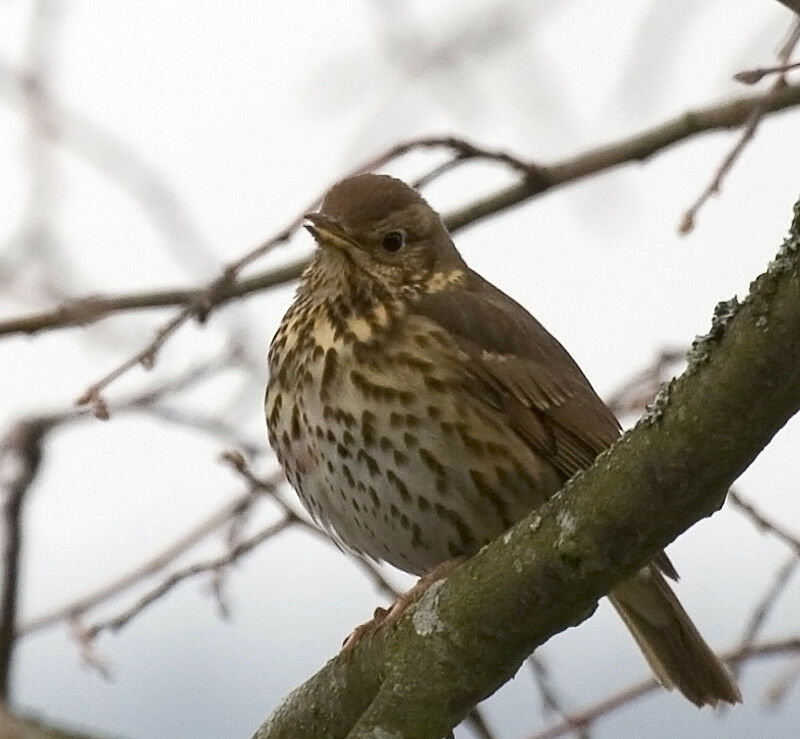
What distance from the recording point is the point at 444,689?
96.5 inches

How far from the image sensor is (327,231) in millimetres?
3838

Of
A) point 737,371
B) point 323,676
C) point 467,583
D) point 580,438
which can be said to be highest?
point 580,438

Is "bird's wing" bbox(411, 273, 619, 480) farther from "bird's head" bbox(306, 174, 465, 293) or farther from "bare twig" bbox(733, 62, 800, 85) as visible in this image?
"bare twig" bbox(733, 62, 800, 85)

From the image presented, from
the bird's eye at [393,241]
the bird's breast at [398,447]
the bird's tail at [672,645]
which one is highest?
the bird's eye at [393,241]

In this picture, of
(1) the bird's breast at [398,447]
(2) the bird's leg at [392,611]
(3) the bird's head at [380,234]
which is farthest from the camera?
(3) the bird's head at [380,234]

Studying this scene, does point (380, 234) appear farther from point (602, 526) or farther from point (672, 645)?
point (602, 526)

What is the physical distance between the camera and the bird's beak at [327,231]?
12.5ft

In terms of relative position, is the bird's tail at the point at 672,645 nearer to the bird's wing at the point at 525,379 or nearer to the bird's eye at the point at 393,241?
the bird's wing at the point at 525,379

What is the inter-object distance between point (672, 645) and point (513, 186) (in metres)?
1.19

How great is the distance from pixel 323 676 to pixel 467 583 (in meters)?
0.58

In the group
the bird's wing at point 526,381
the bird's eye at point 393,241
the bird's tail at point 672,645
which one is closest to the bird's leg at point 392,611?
the bird's wing at point 526,381

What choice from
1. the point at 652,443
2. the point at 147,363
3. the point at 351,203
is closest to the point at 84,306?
the point at 147,363

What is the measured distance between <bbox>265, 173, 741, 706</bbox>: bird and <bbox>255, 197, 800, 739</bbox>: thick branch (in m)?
0.81

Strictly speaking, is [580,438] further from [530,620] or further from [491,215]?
[530,620]
